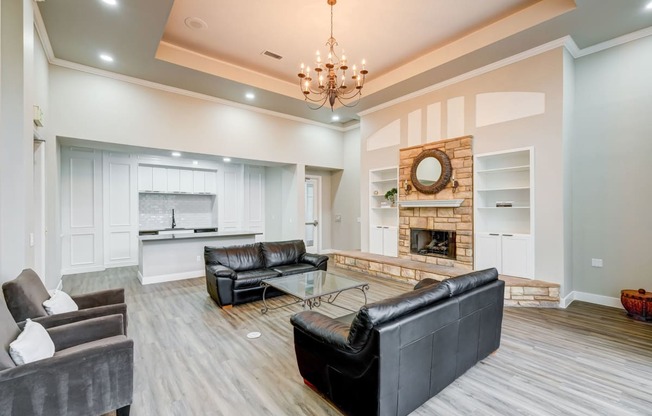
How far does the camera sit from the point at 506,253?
4.79 meters

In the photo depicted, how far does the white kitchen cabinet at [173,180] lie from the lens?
25.9 ft

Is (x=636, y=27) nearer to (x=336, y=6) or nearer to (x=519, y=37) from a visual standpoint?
(x=519, y=37)

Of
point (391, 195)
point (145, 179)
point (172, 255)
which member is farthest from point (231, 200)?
point (391, 195)

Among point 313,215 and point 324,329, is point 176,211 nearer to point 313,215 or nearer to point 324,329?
point 313,215

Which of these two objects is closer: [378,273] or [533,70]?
[533,70]

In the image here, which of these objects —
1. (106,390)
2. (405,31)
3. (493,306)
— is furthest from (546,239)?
(106,390)

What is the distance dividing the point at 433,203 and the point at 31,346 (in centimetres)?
550

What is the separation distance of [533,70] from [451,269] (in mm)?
3448

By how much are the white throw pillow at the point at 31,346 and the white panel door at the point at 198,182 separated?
676 cm

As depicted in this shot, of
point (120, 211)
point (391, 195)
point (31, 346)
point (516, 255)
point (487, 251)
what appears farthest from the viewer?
point (120, 211)

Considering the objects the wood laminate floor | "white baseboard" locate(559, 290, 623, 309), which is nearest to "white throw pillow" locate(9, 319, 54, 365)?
the wood laminate floor

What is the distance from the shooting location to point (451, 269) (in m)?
5.29

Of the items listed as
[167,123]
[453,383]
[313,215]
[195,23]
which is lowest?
[453,383]

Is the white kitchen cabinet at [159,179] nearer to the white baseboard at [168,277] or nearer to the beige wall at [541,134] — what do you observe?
the white baseboard at [168,277]
